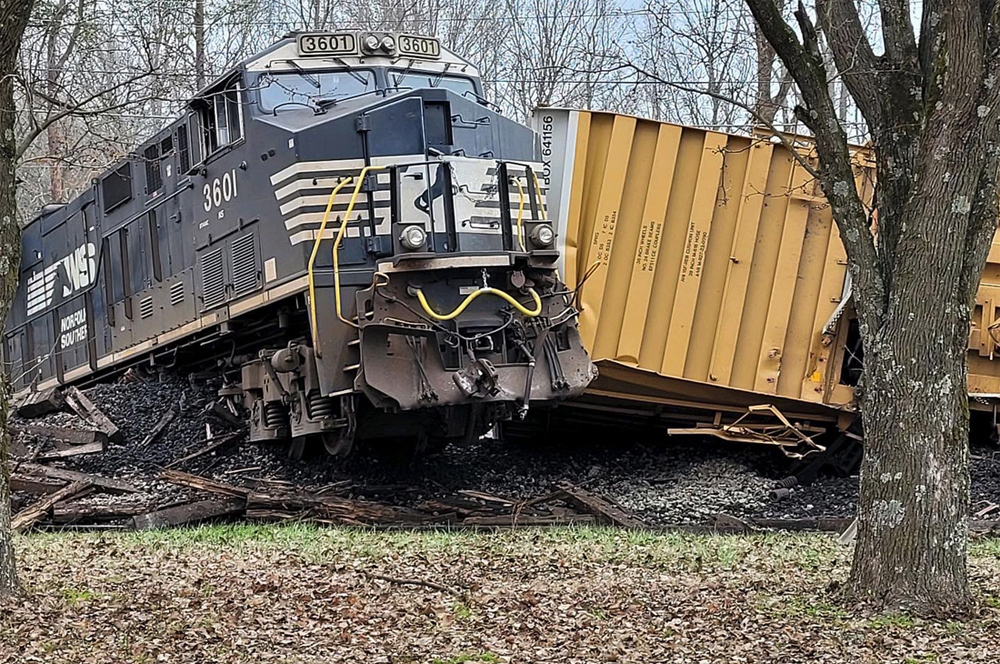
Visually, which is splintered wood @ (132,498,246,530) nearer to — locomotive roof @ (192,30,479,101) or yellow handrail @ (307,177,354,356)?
yellow handrail @ (307,177,354,356)

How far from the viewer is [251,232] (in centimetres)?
1062

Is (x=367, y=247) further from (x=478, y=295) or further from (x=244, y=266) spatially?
(x=244, y=266)

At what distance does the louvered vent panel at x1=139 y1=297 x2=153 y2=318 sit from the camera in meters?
12.8

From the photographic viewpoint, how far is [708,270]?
11703mm

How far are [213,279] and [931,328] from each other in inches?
284

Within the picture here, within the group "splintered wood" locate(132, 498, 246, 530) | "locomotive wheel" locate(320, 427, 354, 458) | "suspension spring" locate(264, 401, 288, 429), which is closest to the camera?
"splintered wood" locate(132, 498, 246, 530)

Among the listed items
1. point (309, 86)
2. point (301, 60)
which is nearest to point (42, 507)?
point (309, 86)

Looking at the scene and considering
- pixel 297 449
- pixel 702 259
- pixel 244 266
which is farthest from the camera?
pixel 297 449

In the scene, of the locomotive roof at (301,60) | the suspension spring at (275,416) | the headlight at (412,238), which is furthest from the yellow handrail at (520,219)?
the suspension spring at (275,416)


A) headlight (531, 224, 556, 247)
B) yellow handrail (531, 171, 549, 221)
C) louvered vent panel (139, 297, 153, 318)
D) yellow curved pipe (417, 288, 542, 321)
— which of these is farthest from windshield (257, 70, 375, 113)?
louvered vent panel (139, 297, 153, 318)

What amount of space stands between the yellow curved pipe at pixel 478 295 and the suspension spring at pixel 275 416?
7.27 ft

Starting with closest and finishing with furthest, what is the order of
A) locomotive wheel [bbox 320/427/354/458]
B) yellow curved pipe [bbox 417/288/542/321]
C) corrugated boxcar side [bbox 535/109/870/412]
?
yellow curved pipe [bbox 417/288/542/321] < locomotive wheel [bbox 320/427/354/458] < corrugated boxcar side [bbox 535/109/870/412]

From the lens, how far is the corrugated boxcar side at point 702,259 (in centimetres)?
1141

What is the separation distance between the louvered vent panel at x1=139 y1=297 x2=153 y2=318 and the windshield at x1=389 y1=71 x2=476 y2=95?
3849mm
